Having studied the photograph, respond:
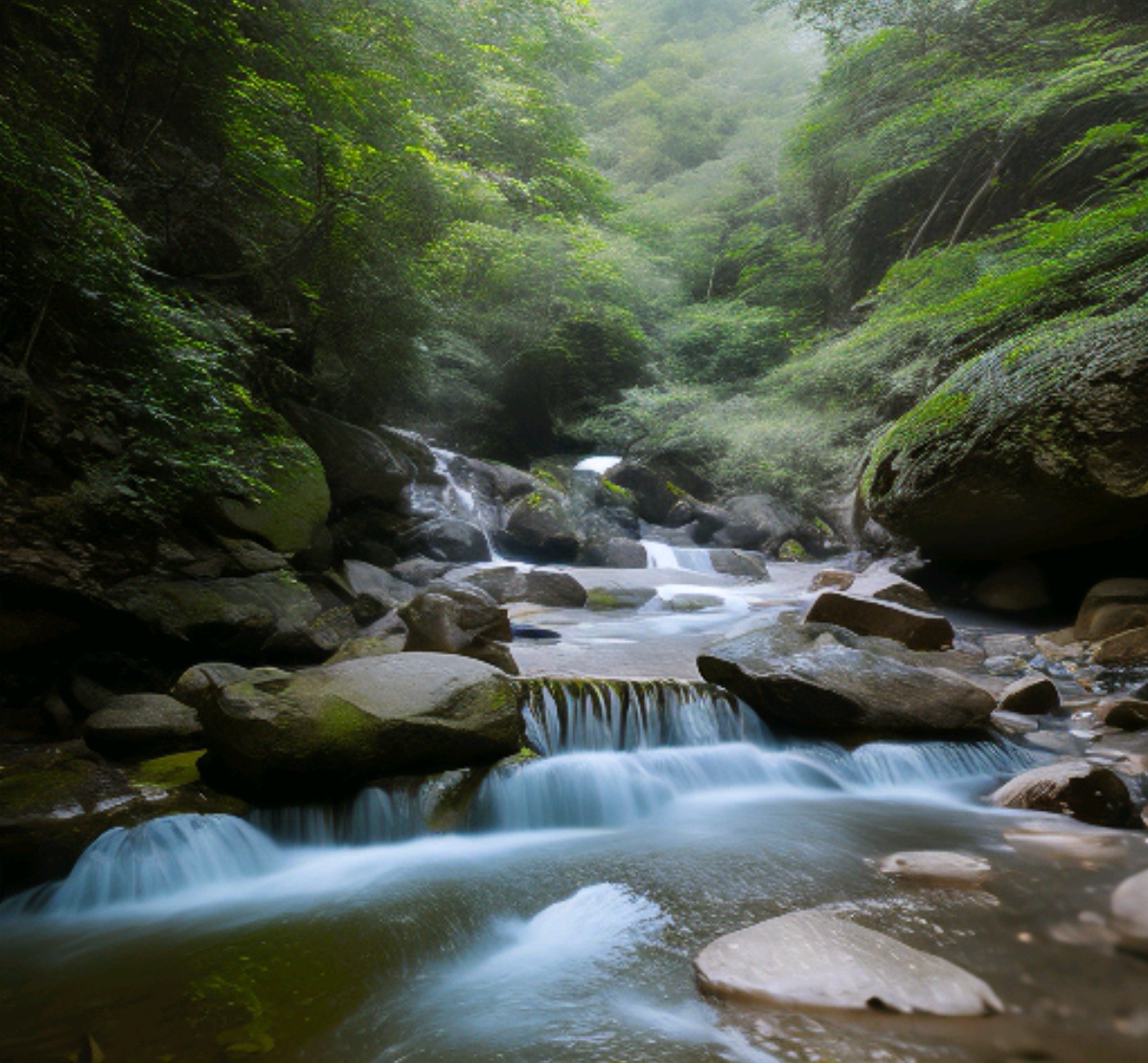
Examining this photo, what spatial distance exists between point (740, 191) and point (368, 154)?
19684 mm

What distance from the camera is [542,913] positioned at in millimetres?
2828

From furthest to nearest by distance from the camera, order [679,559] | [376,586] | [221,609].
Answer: [679,559], [376,586], [221,609]

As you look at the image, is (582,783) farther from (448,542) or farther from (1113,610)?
(448,542)

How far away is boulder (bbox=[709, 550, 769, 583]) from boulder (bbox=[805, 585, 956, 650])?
21.1 feet

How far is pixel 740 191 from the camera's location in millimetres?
23422

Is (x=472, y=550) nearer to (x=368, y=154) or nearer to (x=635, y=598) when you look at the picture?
(x=635, y=598)

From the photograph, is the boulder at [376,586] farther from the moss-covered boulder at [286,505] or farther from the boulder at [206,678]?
the boulder at [206,678]

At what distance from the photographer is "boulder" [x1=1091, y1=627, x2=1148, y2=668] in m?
5.93

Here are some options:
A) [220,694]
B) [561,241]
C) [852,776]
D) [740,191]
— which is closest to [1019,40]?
[561,241]

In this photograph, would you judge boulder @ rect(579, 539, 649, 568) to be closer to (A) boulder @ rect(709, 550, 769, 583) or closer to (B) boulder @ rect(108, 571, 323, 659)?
(A) boulder @ rect(709, 550, 769, 583)

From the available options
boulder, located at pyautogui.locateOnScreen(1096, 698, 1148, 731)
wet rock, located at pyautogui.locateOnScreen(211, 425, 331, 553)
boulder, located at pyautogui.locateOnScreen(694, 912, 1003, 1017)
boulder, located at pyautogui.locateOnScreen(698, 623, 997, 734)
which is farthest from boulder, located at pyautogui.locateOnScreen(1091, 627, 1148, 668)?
wet rock, located at pyautogui.locateOnScreen(211, 425, 331, 553)

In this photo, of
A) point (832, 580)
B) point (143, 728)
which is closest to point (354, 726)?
point (143, 728)

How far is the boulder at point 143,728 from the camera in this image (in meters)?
3.76

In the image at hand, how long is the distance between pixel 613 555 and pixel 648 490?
4.98 metres
